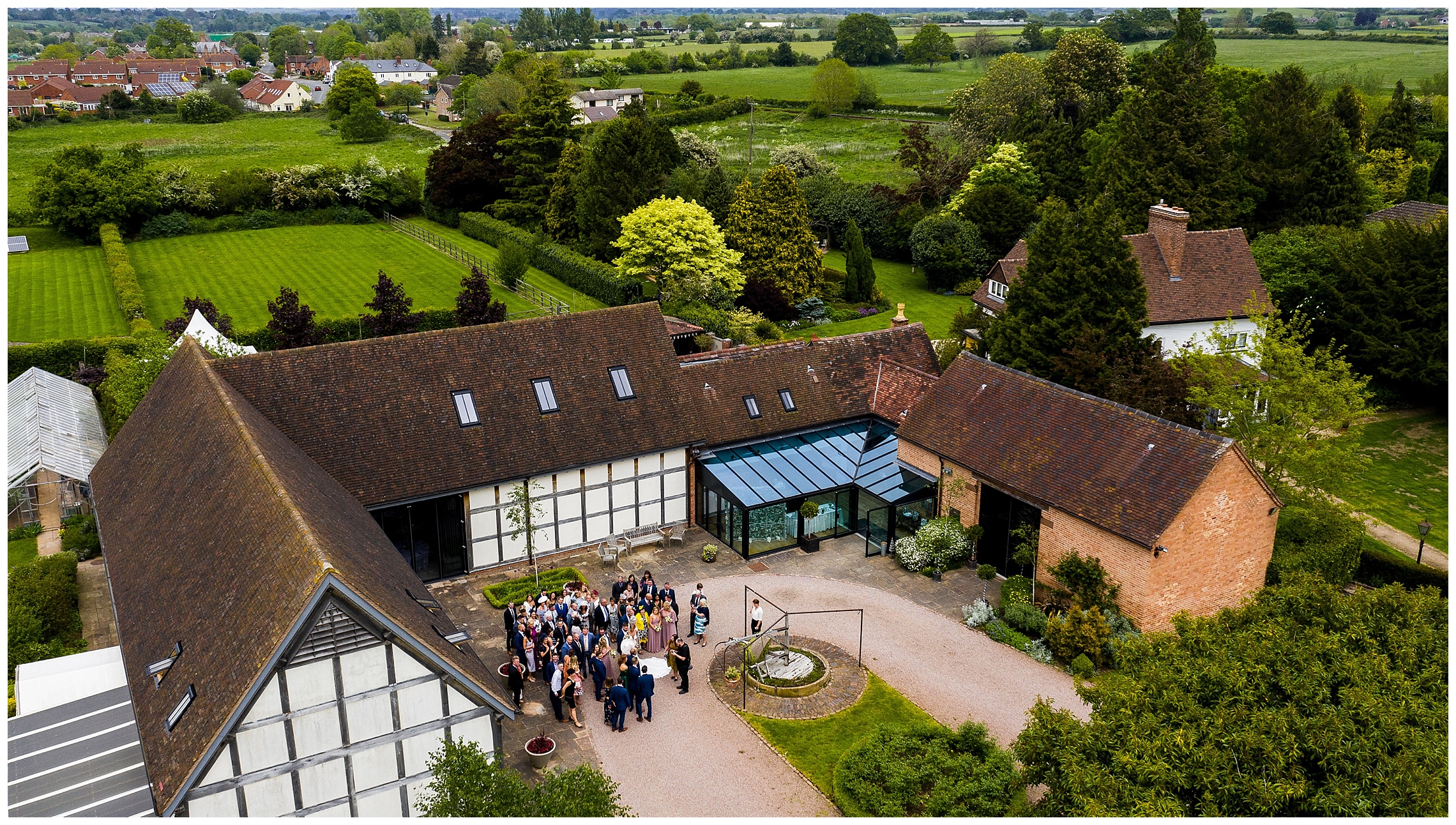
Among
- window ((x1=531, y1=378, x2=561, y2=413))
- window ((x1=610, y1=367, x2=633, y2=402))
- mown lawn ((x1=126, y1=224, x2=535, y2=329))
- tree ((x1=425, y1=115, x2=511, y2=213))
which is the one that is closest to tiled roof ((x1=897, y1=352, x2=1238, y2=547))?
window ((x1=610, y1=367, x2=633, y2=402))

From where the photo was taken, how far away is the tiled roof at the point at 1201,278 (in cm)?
3925

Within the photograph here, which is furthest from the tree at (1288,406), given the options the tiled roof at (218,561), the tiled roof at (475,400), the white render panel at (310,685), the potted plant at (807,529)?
the white render panel at (310,685)

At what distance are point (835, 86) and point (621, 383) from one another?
7655 centimetres

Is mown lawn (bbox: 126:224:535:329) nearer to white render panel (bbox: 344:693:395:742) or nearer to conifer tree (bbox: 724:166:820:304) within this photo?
conifer tree (bbox: 724:166:820:304)

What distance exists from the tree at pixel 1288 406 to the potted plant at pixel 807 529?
1023cm

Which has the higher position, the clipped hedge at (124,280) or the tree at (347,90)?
the tree at (347,90)

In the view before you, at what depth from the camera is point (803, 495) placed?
2770 cm

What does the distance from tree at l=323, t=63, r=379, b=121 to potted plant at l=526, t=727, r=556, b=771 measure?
103 metres

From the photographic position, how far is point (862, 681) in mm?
22172

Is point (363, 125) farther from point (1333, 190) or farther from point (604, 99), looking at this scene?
point (1333, 190)

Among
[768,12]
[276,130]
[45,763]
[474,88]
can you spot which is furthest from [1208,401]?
[768,12]

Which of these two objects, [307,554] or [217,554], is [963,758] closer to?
[307,554]

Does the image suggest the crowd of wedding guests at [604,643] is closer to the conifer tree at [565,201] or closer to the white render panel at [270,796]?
the white render panel at [270,796]

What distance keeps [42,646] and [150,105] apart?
108 m
